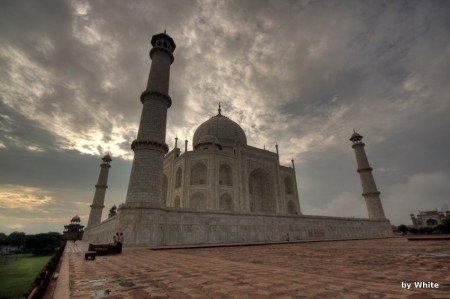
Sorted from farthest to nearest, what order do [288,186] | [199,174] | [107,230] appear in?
[288,186]
[199,174]
[107,230]

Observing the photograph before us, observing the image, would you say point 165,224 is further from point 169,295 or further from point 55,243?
point 55,243

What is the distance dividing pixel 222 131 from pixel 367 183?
61.0ft

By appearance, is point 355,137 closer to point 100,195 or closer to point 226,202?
point 226,202

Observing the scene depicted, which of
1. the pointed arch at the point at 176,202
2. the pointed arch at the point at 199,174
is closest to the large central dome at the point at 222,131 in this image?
the pointed arch at the point at 199,174

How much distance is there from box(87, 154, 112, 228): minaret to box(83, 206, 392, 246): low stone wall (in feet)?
57.3

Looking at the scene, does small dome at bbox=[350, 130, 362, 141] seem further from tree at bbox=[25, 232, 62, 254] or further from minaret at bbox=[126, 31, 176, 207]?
tree at bbox=[25, 232, 62, 254]

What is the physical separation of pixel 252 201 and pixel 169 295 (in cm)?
2460

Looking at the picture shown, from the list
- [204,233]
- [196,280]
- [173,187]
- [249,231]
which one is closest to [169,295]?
[196,280]

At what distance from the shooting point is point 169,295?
2.39 metres

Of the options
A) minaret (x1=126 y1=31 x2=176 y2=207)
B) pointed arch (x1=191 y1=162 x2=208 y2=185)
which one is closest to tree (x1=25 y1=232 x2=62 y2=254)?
pointed arch (x1=191 y1=162 x2=208 y2=185)

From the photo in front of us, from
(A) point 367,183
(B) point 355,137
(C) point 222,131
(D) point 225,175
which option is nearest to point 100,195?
(D) point 225,175

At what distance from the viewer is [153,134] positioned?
14000mm

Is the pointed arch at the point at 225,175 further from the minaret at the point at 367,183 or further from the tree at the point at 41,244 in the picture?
the tree at the point at 41,244

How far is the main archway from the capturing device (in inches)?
1036
